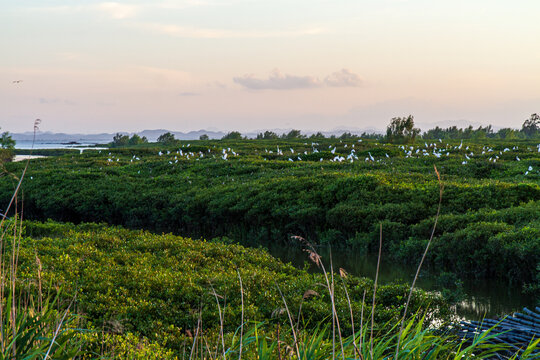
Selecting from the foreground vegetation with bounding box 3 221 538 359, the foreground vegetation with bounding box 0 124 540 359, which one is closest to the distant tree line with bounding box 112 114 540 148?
the foreground vegetation with bounding box 0 124 540 359

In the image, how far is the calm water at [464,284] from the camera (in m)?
11.8

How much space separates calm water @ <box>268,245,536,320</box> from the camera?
11.8m

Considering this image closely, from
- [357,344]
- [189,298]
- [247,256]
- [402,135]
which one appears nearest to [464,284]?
[247,256]

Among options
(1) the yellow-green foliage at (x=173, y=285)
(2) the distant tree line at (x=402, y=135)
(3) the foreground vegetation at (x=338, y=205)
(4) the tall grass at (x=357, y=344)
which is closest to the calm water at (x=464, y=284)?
(3) the foreground vegetation at (x=338, y=205)

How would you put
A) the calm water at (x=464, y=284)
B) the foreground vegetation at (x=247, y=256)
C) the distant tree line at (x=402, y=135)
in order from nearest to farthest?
the foreground vegetation at (x=247, y=256) < the calm water at (x=464, y=284) < the distant tree line at (x=402, y=135)

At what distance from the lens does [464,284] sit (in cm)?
1339

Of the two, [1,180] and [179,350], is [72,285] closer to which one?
Answer: [179,350]

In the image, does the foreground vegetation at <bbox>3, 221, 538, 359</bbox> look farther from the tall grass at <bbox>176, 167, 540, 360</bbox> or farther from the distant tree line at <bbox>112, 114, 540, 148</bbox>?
the distant tree line at <bbox>112, 114, 540, 148</bbox>

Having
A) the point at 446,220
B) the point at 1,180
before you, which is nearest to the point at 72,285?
the point at 446,220

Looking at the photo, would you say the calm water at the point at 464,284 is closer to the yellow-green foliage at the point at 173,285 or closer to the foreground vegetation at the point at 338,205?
the foreground vegetation at the point at 338,205

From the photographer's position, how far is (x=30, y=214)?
2553 centimetres

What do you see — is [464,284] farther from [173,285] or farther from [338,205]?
[173,285]

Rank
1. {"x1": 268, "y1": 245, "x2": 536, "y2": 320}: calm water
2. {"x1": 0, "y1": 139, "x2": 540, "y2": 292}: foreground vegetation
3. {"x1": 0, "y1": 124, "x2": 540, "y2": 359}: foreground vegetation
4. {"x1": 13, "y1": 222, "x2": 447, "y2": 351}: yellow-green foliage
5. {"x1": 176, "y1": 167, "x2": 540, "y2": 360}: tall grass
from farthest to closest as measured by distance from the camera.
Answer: {"x1": 0, "y1": 139, "x2": 540, "y2": 292}: foreground vegetation → {"x1": 268, "y1": 245, "x2": 536, "y2": 320}: calm water → {"x1": 13, "y1": 222, "x2": 447, "y2": 351}: yellow-green foliage → {"x1": 0, "y1": 124, "x2": 540, "y2": 359}: foreground vegetation → {"x1": 176, "y1": 167, "x2": 540, "y2": 360}: tall grass

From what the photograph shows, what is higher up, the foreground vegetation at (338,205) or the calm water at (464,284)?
the foreground vegetation at (338,205)
